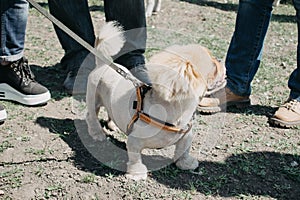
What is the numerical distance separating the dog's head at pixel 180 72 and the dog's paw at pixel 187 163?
59 centimetres

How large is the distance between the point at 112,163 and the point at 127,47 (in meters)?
1.01

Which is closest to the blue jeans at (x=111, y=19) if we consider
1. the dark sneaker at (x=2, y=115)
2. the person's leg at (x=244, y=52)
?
the person's leg at (x=244, y=52)

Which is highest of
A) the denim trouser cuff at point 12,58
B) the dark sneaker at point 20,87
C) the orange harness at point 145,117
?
the orange harness at point 145,117

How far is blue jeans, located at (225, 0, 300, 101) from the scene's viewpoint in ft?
10.5

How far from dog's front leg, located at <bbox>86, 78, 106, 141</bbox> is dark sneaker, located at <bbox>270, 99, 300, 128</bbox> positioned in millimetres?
1253

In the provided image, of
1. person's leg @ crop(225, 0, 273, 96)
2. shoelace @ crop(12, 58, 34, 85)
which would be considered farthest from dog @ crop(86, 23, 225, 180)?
person's leg @ crop(225, 0, 273, 96)

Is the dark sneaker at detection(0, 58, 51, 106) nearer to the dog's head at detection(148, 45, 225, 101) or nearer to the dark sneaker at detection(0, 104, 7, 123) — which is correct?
the dark sneaker at detection(0, 104, 7, 123)

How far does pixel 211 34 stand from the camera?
5.10 metres

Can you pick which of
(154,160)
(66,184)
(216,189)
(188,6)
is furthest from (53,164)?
(188,6)

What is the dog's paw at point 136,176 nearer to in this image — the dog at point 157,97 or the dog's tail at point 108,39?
the dog at point 157,97

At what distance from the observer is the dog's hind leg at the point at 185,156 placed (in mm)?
2479

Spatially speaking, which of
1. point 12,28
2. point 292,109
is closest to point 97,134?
point 12,28

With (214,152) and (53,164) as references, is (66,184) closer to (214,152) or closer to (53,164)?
(53,164)

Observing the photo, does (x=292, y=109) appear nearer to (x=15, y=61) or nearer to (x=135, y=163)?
(x=135, y=163)
